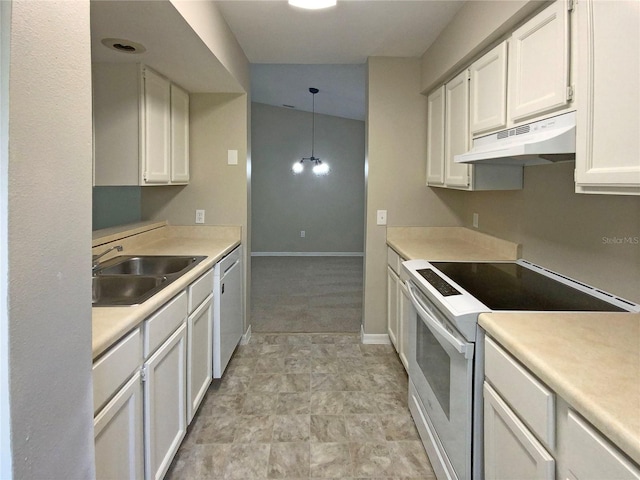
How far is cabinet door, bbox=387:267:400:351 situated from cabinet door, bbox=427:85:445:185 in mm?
789

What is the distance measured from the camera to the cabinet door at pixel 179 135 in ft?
10.0

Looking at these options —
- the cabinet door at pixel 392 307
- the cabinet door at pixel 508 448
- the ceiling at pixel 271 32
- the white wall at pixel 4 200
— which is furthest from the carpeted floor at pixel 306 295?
the white wall at pixel 4 200

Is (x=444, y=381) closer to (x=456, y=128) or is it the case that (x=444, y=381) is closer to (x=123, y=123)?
(x=456, y=128)

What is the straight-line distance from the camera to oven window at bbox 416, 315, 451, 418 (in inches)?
67.6

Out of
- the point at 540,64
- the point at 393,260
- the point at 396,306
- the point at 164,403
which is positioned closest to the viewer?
the point at 540,64

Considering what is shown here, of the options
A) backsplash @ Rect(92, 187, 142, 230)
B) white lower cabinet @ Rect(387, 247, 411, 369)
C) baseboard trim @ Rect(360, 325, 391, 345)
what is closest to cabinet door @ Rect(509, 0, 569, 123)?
white lower cabinet @ Rect(387, 247, 411, 369)

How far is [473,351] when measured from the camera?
1.47 meters

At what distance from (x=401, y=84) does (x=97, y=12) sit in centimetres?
232

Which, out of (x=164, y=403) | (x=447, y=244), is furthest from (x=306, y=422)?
(x=447, y=244)

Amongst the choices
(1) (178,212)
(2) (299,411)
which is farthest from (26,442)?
(1) (178,212)

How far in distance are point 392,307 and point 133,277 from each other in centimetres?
196

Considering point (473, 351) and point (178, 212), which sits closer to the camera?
point (473, 351)

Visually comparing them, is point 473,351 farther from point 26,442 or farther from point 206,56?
point 206,56

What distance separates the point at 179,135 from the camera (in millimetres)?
3197
